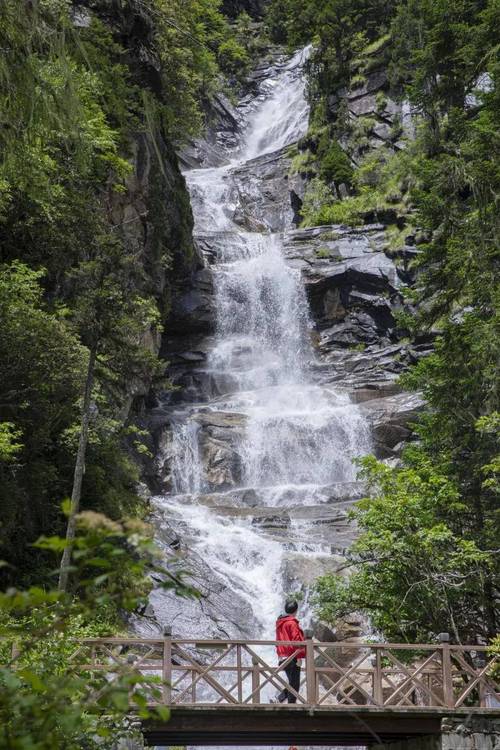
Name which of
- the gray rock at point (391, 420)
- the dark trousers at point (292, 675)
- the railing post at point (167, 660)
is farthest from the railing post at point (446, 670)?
the gray rock at point (391, 420)

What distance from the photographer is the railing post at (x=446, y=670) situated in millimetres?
10883

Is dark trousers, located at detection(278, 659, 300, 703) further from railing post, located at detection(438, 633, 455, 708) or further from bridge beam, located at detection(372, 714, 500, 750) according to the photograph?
railing post, located at detection(438, 633, 455, 708)

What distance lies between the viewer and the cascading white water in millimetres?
21656

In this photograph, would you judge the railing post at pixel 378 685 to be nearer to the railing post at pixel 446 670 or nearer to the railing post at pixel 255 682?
the railing post at pixel 446 670

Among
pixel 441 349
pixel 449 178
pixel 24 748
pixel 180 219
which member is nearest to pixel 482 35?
pixel 449 178

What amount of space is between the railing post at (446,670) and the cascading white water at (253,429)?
28.6 feet

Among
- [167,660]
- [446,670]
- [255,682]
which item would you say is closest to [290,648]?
[255,682]

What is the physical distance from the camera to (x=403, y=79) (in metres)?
46.3

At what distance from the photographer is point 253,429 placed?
3133 cm

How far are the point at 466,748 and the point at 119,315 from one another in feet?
29.9

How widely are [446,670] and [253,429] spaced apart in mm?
20643

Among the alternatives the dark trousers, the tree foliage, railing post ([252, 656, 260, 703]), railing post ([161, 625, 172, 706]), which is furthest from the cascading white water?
railing post ([161, 625, 172, 706])

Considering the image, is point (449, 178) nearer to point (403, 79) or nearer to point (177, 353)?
point (177, 353)

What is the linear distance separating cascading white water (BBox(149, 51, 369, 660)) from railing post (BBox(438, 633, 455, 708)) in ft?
28.6
